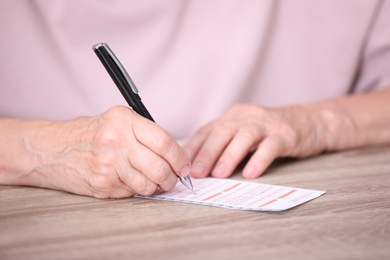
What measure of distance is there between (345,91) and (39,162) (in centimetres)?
104

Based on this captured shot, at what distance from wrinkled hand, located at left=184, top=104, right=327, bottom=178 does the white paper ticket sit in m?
0.06

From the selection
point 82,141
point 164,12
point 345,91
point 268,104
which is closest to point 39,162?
point 82,141

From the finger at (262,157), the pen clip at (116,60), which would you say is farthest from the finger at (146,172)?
the finger at (262,157)

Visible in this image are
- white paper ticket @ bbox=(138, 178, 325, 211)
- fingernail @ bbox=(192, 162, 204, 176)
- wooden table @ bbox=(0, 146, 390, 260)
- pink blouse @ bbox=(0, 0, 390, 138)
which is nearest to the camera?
wooden table @ bbox=(0, 146, 390, 260)

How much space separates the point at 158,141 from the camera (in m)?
0.98

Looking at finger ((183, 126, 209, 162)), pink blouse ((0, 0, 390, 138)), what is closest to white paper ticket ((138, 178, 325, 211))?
finger ((183, 126, 209, 162))

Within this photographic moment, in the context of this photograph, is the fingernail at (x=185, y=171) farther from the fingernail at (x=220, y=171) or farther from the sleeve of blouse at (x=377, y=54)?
the sleeve of blouse at (x=377, y=54)

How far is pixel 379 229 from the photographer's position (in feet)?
2.75

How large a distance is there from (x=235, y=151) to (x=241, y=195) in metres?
0.20

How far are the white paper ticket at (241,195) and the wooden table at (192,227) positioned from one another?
17 mm

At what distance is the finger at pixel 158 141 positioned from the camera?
3.21ft

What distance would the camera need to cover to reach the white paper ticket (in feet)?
3.13

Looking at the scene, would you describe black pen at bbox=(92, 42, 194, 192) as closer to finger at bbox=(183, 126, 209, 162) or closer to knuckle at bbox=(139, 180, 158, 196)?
knuckle at bbox=(139, 180, 158, 196)

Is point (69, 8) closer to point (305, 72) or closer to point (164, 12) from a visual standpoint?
point (164, 12)
